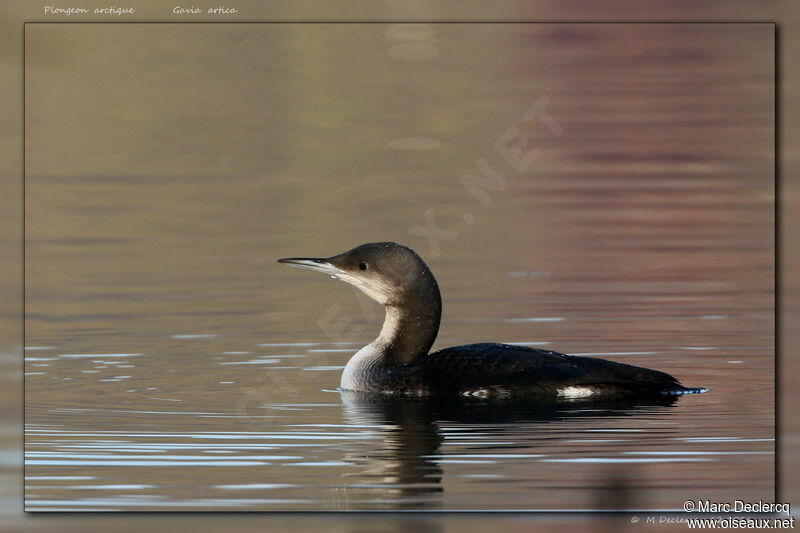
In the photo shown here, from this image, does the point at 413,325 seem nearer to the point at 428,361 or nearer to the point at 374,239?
the point at 428,361

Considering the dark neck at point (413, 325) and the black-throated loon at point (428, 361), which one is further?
the dark neck at point (413, 325)

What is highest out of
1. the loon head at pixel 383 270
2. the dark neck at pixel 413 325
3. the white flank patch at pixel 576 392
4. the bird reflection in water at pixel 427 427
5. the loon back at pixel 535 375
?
the loon head at pixel 383 270

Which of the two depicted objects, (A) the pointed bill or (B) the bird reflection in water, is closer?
(B) the bird reflection in water

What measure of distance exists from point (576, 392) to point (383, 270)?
0.96m

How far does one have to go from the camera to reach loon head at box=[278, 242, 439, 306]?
24.6 ft

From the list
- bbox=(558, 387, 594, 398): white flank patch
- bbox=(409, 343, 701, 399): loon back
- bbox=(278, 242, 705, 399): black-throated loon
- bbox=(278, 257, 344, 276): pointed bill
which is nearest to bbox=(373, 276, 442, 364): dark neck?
bbox=(278, 242, 705, 399): black-throated loon

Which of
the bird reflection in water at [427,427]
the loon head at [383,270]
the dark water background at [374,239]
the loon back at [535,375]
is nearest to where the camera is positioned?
the bird reflection in water at [427,427]

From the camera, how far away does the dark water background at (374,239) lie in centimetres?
631

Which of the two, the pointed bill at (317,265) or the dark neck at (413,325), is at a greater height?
the pointed bill at (317,265)

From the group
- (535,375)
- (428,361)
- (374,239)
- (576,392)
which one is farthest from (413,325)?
(576,392)

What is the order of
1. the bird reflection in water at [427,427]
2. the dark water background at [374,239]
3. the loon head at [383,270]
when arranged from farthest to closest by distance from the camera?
1. the loon head at [383,270]
2. the dark water background at [374,239]
3. the bird reflection in water at [427,427]

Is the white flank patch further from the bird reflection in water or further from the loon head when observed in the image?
the loon head

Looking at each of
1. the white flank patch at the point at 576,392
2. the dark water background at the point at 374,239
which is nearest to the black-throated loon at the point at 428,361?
the white flank patch at the point at 576,392

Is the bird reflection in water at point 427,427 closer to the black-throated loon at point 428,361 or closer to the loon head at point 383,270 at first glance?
the black-throated loon at point 428,361
